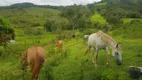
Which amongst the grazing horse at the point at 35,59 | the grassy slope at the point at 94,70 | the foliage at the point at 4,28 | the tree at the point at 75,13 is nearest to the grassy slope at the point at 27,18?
the tree at the point at 75,13

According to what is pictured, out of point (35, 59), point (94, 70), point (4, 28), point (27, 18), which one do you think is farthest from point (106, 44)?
point (27, 18)

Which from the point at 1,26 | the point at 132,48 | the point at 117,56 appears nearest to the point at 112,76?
the point at 117,56

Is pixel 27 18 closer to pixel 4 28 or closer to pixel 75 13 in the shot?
pixel 75 13

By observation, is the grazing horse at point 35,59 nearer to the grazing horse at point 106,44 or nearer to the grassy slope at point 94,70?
the grassy slope at point 94,70

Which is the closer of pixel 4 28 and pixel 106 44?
pixel 106 44

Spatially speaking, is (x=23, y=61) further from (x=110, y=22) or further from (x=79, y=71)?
(x=110, y=22)

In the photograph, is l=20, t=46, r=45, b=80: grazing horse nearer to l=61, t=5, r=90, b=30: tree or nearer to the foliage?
the foliage

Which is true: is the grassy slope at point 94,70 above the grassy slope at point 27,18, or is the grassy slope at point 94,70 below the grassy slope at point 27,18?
above

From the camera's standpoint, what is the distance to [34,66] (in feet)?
31.7

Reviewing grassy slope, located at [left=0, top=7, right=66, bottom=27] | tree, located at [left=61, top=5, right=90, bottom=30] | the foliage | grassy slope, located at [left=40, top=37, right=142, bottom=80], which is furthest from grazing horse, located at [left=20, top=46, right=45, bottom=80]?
grassy slope, located at [left=0, top=7, right=66, bottom=27]

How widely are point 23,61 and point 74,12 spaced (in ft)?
149

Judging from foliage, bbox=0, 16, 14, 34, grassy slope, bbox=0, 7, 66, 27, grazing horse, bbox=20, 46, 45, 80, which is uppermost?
grazing horse, bbox=20, 46, 45, 80

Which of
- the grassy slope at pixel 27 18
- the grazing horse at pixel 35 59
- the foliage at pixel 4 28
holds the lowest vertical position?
the grassy slope at pixel 27 18

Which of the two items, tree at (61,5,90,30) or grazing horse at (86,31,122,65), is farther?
tree at (61,5,90,30)
